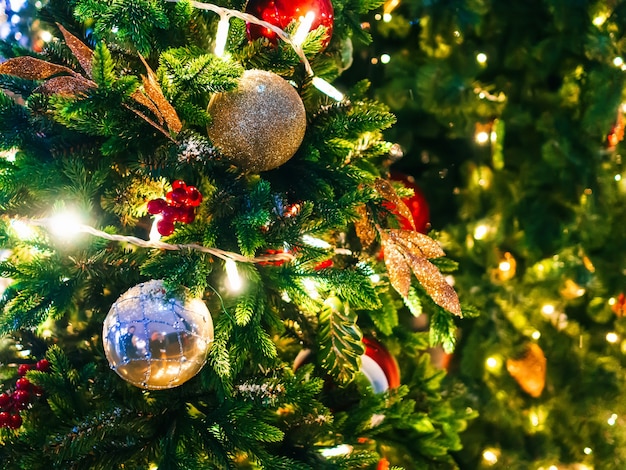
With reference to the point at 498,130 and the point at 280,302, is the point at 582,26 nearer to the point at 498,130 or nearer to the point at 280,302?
the point at 498,130

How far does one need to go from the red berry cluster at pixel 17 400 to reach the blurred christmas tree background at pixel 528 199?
2.44 feet

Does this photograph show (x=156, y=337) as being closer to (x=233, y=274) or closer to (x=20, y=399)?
(x=233, y=274)

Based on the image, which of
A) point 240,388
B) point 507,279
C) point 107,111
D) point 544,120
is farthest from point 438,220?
point 107,111

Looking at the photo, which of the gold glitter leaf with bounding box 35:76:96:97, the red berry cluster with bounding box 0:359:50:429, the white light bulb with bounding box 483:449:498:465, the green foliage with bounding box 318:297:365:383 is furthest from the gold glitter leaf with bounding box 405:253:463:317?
the white light bulb with bounding box 483:449:498:465

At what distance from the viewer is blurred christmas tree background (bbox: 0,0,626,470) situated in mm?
1146

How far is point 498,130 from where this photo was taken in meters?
1.22

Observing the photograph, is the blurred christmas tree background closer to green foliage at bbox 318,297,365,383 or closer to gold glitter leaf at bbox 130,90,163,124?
green foliage at bbox 318,297,365,383

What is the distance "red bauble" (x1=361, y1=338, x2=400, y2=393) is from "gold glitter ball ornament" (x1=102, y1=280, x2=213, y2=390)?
34cm

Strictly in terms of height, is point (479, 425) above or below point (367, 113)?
below

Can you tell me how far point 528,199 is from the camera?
1.24 metres

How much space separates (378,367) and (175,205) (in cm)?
43

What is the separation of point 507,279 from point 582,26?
1.98ft

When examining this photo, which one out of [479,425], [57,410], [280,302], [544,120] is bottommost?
[479,425]

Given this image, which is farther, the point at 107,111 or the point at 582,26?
the point at 582,26
